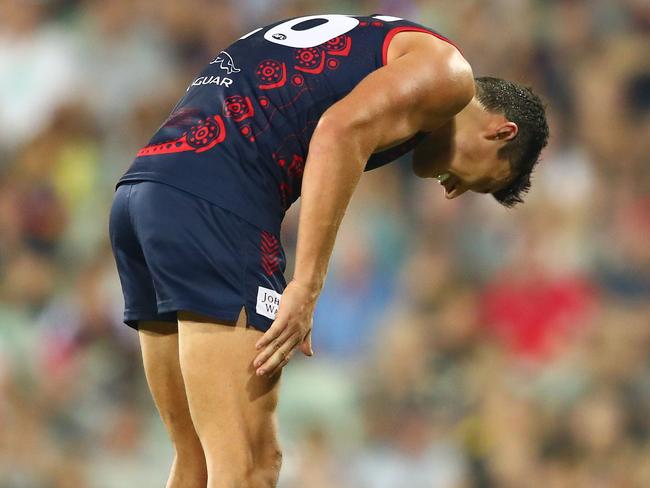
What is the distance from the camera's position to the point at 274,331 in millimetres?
2674

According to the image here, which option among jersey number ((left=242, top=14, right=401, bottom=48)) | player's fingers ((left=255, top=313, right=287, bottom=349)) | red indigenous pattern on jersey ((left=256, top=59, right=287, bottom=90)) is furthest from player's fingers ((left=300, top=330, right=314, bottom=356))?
jersey number ((left=242, top=14, right=401, bottom=48))

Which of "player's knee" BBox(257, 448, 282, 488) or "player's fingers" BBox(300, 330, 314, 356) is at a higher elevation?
"player's fingers" BBox(300, 330, 314, 356)

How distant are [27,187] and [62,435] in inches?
64.0

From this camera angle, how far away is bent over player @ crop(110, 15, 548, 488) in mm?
2695

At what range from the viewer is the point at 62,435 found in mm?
6145

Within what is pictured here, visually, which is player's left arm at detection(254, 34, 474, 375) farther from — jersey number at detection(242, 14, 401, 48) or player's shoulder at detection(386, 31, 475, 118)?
jersey number at detection(242, 14, 401, 48)

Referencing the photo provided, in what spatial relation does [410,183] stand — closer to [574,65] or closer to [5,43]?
[574,65]

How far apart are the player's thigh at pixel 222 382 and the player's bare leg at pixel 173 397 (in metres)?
0.26

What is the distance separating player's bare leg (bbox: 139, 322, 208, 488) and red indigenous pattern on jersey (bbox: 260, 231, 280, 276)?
354mm

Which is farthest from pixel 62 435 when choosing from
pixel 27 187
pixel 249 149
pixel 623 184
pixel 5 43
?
pixel 249 149

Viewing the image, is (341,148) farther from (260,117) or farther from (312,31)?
(312,31)

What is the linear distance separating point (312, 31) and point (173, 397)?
1077 mm

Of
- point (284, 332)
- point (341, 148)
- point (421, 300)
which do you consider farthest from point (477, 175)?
point (421, 300)

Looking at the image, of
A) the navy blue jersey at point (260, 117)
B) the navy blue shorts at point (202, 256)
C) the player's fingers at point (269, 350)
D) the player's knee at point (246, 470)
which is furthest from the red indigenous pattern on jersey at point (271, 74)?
the player's knee at point (246, 470)
